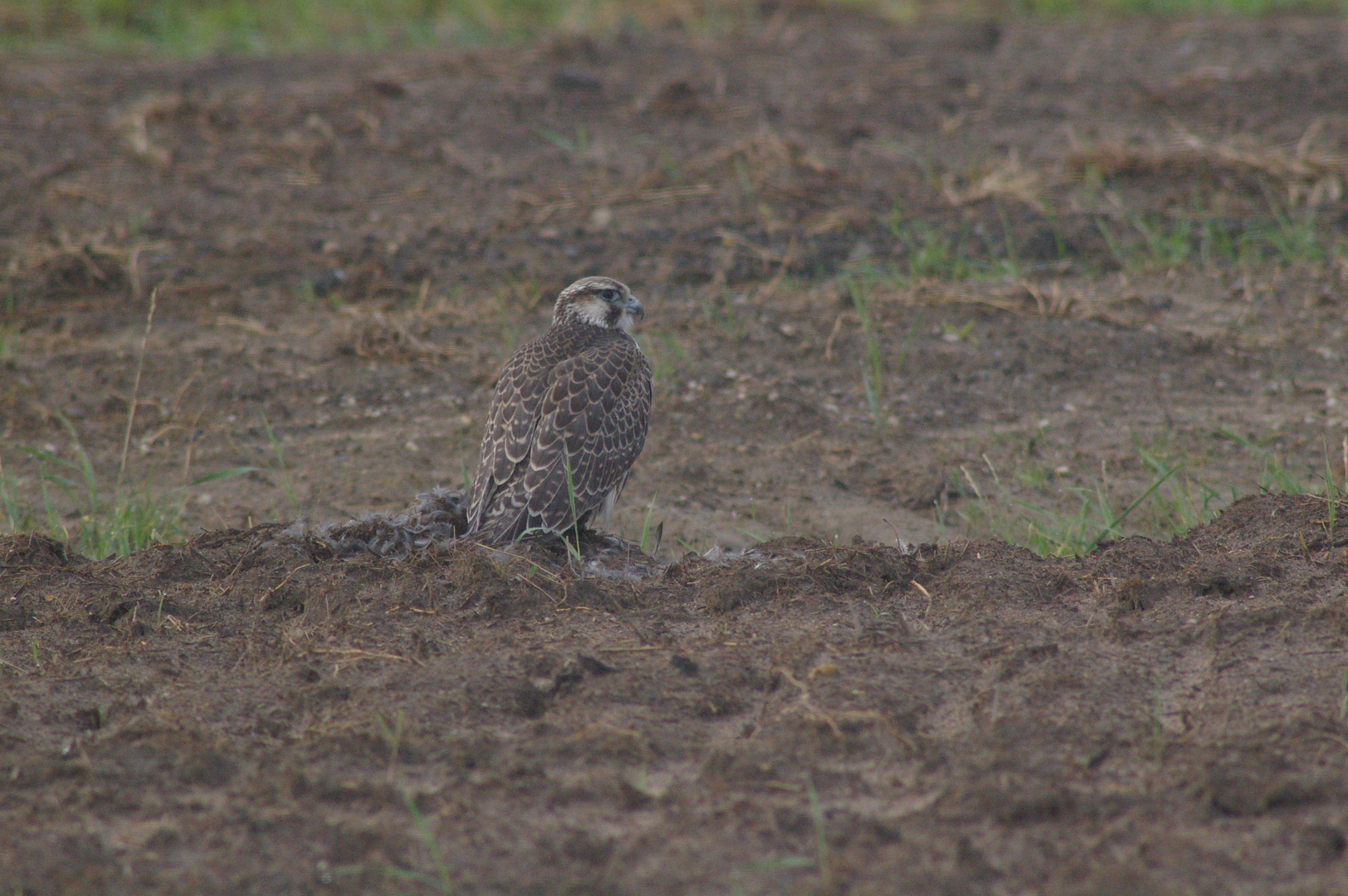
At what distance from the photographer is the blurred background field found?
1177 centimetres

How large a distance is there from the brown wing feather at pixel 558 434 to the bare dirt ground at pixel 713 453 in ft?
1.29

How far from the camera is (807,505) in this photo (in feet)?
19.3

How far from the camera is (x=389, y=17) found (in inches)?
492

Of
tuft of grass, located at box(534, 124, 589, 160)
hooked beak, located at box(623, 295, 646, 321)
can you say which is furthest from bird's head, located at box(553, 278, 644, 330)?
tuft of grass, located at box(534, 124, 589, 160)

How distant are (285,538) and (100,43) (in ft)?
29.3

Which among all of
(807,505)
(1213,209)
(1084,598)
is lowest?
(807,505)

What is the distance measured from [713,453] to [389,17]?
7.96m

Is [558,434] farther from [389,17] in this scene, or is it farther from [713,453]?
[389,17]

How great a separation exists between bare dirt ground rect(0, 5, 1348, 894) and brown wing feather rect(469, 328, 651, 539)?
1.29 feet

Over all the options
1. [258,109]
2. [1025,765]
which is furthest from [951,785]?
[258,109]

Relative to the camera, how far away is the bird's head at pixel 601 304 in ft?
20.1

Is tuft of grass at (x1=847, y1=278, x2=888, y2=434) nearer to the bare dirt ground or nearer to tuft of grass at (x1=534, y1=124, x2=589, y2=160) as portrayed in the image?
the bare dirt ground

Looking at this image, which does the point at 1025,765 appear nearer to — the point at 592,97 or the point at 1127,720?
the point at 1127,720

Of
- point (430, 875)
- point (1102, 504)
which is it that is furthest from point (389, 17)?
point (430, 875)
